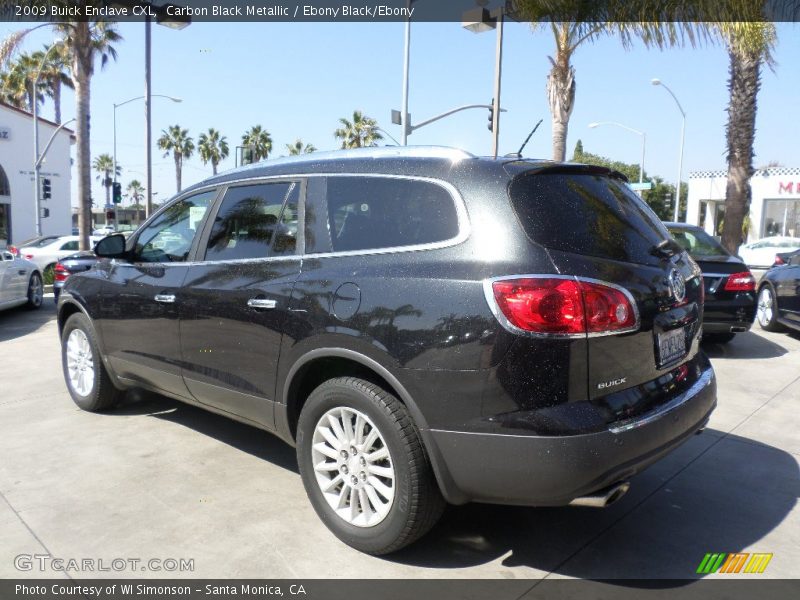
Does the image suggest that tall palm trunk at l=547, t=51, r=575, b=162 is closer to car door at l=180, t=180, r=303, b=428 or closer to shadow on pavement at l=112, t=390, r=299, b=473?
shadow on pavement at l=112, t=390, r=299, b=473

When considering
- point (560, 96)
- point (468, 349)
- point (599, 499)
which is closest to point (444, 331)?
point (468, 349)

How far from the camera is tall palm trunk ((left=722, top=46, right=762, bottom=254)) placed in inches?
567

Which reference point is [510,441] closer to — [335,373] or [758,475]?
[335,373]

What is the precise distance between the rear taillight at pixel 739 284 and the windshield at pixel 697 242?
0.54 m

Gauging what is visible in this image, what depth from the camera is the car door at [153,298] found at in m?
4.29

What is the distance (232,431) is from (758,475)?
139 inches

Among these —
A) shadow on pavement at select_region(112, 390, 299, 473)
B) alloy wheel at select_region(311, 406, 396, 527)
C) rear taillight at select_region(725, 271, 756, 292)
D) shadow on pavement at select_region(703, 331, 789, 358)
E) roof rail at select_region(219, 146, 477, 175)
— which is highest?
roof rail at select_region(219, 146, 477, 175)

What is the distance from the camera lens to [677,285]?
325 centimetres

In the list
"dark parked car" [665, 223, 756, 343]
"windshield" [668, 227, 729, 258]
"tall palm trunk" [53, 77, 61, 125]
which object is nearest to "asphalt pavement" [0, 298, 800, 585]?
"dark parked car" [665, 223, 756, 343]

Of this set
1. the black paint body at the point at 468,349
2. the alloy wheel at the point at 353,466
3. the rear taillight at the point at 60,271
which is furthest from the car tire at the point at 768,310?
the rear taillight at the point at 60,271

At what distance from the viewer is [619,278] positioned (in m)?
2.87

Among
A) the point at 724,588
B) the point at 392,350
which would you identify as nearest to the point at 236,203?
the point at 392,350

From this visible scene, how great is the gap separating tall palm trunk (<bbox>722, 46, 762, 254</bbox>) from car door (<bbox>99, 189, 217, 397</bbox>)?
12867 mm

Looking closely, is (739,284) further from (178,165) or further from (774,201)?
(178,165)
